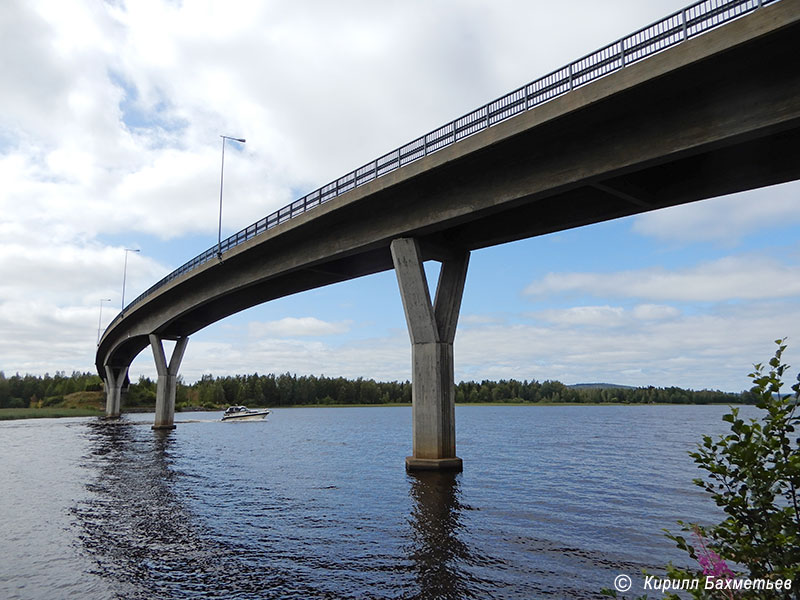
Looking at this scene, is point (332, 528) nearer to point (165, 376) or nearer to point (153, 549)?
point (153, 549)

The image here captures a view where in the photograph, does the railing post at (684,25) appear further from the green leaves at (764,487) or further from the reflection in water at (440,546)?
the reflection in water at (440,546)

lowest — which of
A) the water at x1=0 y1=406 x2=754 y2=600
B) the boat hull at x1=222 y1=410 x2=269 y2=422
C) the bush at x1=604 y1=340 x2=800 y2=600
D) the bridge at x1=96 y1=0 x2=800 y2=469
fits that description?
the boat hull at x1=222 y1=410 x2=269 y2=422

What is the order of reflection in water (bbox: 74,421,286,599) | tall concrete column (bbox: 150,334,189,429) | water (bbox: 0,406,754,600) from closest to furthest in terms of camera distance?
reflection in water (bbox: 74,421,286,599)
water (bbox: 0,406,754,600)
tall concrete column (bbox: 150,334,189,429)

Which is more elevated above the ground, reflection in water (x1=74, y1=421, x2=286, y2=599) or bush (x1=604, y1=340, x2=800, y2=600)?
bush (x1=604, y1=340, x2=800, y2=600)

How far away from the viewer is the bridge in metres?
14.5

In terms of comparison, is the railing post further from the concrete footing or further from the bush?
the concrete footing

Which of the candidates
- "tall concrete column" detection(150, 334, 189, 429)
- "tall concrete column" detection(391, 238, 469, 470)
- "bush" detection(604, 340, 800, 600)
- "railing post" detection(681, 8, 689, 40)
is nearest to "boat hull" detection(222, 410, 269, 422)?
"tall concrete column" detection(150, 334, 189, 429)

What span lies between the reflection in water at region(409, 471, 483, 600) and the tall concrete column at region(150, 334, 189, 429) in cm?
4854

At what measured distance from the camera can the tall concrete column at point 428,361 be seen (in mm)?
24922

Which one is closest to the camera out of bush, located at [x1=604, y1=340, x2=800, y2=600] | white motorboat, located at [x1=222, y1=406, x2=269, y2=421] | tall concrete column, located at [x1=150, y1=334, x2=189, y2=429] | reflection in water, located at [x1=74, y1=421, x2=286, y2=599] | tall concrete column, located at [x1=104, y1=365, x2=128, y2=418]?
bush, located at [x1=604, y1=340, x2=800, y2=600]

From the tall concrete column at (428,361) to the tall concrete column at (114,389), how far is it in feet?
302

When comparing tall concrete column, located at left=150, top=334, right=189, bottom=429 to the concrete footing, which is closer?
the concrete footing

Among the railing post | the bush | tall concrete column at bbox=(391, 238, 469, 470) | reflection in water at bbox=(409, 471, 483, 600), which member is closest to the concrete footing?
tall concrete column at bbox=(391, 238, 469, 470)

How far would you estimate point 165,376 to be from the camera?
6138cm
